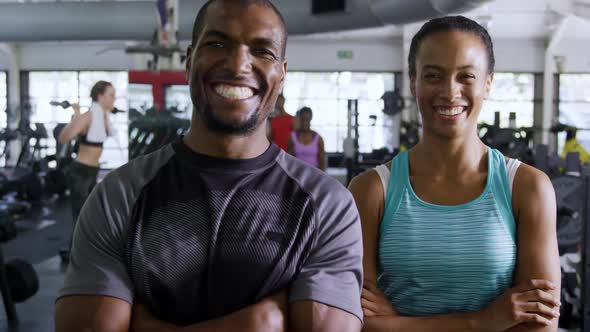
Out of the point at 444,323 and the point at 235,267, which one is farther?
the point at 444,323

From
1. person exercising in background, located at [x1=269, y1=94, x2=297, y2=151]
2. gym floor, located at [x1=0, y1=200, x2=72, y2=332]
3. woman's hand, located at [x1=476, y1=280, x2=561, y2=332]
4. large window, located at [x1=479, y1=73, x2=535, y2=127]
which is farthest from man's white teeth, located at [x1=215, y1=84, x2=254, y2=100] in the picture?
large window, located at [x1=479, y1=73, x2=535, y2=127]

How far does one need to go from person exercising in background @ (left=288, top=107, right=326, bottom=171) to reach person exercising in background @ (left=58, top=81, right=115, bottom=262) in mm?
1435

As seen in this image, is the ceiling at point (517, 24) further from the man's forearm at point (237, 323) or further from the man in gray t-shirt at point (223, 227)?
the man's forearm at point (237, 323)

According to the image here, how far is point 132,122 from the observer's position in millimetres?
5027

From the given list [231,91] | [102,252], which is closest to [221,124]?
[231,91]

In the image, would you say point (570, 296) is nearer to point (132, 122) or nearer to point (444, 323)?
point (444, 323)

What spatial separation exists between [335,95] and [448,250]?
1286cm

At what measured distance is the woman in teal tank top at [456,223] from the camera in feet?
3.79

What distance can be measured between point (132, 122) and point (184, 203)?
415 cm

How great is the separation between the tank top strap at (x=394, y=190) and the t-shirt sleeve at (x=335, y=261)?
0.14 m

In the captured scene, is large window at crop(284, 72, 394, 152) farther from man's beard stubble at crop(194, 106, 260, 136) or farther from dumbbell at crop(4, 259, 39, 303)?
man's beard stubble at crop(194, 106, 260, 136)

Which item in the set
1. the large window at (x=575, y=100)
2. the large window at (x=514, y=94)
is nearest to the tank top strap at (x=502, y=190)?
the large window at (x=514, y=94)

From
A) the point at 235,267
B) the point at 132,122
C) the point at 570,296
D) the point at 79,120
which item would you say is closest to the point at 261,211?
the point at 235,267

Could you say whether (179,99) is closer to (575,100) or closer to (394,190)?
(394,190)
